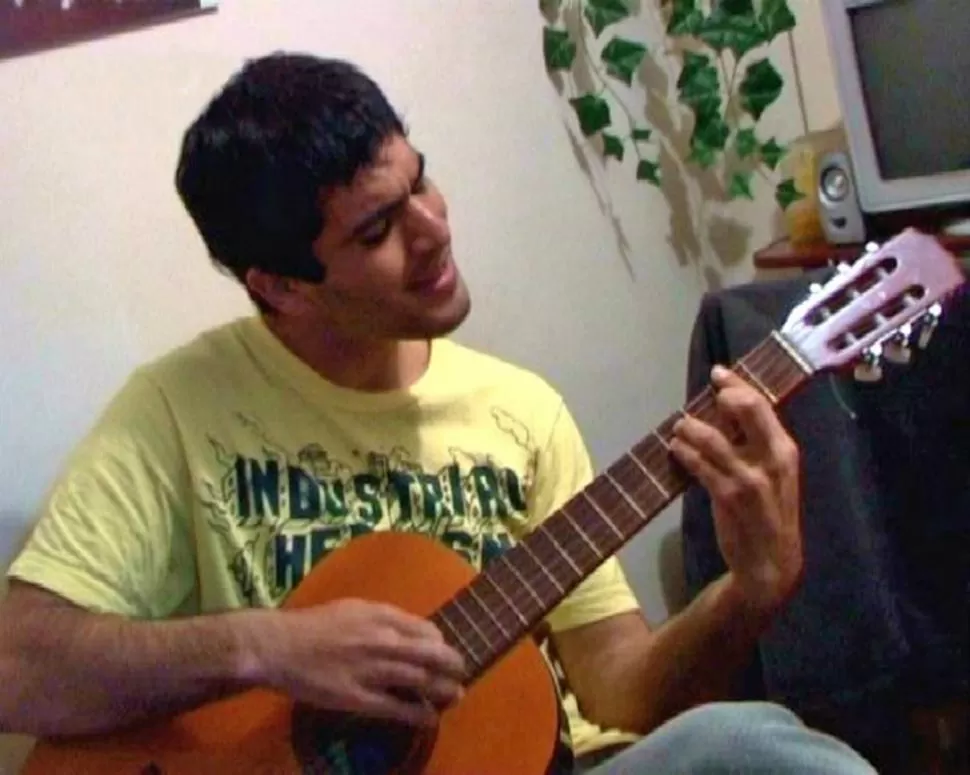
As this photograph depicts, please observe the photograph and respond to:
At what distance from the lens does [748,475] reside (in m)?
1.04

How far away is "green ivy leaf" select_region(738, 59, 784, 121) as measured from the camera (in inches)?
70.1

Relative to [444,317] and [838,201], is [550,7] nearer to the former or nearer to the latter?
[838,201]

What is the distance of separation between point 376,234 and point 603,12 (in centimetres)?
62

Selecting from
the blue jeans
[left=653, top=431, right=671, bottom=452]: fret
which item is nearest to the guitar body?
the blue jeans

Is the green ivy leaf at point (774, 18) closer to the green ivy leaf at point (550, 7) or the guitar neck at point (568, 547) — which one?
the green ivy leaf at point (550, 7)

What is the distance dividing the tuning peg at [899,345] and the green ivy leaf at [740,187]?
2.50ft

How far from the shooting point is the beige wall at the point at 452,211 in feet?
4.47

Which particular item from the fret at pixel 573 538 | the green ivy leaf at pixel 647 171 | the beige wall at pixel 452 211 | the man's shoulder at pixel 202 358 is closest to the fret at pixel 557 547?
the fret at pixel 573 538

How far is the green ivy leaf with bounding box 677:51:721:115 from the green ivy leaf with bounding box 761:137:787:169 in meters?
0.09

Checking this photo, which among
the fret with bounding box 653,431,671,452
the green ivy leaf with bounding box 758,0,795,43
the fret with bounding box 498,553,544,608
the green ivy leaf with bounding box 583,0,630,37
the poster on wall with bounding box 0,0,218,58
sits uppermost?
the poster on wall with bounding box 0,0,218,58

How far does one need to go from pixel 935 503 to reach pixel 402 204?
66cm

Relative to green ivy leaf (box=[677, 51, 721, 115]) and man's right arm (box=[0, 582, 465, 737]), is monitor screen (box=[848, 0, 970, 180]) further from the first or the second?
man's right arm (box=[0, 582, 465, 737])

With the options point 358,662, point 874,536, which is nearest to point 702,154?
point 874,536

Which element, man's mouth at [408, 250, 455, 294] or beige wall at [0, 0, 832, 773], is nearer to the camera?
man's mouth at [408, 250, 455, 294]
